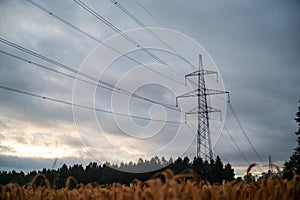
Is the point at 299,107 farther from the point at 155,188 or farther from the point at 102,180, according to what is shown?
the point at 102,180

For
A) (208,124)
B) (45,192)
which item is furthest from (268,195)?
(208,124)

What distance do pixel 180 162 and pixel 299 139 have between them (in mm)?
35290

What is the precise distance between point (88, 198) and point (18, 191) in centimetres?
91

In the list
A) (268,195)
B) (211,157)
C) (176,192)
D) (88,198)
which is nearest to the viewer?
(176,192)

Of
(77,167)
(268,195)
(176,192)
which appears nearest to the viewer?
(176,192)

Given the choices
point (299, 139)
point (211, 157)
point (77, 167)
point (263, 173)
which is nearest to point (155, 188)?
point (263, 173)

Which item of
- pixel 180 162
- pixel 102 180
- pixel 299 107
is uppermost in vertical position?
pixel 299 107

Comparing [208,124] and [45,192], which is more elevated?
[208,124]

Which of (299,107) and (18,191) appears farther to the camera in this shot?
(299,107)

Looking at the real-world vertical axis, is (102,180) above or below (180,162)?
below

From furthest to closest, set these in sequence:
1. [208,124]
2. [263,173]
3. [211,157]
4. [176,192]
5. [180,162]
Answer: [180,162] → [211,157] → [208,124] → [263,173] → [176,192]

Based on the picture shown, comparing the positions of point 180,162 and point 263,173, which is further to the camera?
point 180,162

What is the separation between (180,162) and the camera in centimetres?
5584

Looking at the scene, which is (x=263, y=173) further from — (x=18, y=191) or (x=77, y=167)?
(x=77, y=167)
